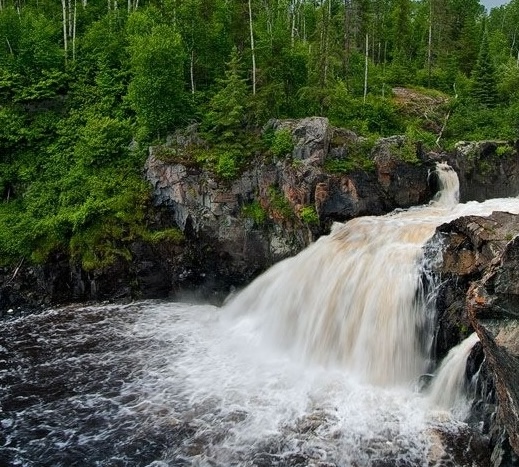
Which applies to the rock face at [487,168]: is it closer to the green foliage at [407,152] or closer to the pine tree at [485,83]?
the green foliage at [407,152]

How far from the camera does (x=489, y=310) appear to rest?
8156 mm

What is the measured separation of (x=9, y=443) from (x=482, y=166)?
20.7 m

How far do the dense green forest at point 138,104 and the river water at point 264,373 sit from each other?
5.14 metres

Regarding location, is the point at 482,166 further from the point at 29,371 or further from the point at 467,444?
the point at 29,371

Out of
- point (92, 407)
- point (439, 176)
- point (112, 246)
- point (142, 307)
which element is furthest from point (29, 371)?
point (439, 176)

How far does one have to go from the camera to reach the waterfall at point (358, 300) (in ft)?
43.0

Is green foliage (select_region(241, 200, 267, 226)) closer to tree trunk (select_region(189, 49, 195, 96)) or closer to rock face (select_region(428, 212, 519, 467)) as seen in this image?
rock face (select_region(428, 212, 519, 467))

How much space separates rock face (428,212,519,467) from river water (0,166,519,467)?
62cm

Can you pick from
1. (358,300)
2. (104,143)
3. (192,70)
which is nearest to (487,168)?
(358,300)

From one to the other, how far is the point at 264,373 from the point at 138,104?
15067 millimetres

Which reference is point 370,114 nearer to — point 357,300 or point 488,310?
point 357,300

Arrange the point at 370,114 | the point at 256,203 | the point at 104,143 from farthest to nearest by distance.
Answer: the point at 370,114, the point at 104,143, the point at 256,203

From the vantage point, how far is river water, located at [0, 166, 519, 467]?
1058 centimetres

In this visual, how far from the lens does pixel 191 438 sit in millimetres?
10898
